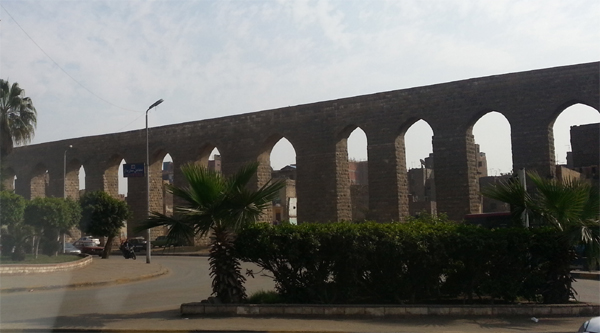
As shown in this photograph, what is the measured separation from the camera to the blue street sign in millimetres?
27656

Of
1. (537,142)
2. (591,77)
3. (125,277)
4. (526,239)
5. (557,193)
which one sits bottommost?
(125,277)

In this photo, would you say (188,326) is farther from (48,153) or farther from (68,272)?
(48,153)

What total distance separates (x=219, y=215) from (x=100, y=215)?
19595 mm

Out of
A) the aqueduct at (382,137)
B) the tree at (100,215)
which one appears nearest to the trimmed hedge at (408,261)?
the aqueduct at (382,137)

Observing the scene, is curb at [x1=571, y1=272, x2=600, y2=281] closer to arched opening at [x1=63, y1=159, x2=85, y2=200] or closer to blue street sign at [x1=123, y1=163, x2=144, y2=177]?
blue street sign at [x1=123, y1=163, x2=144, y2=177]

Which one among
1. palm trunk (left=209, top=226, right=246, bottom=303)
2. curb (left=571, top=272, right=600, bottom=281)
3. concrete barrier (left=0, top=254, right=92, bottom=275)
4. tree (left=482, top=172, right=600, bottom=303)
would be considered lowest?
curb (left=571, top=272, right=600, bottom=281)

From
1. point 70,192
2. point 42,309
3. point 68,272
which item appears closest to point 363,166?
point 70,192

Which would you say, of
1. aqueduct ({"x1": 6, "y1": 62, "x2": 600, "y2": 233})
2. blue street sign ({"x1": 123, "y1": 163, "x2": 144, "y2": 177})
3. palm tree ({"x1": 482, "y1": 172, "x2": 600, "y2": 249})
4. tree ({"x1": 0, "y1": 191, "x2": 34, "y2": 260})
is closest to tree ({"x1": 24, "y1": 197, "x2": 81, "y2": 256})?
tree ({"x1": 0, "y1": 191, "x2": 34, "y2": 260})

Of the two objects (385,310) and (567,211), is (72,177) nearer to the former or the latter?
(385,310)

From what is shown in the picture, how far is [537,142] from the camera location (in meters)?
24.6

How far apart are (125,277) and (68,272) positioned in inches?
94.0

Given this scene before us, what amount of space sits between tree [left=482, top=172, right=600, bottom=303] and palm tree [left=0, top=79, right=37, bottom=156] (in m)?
25.7

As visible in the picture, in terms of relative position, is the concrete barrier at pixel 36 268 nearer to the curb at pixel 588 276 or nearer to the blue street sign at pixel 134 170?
the blue street sign at pixel 134 170

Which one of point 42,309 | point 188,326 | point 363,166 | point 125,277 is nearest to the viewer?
point 188,326
